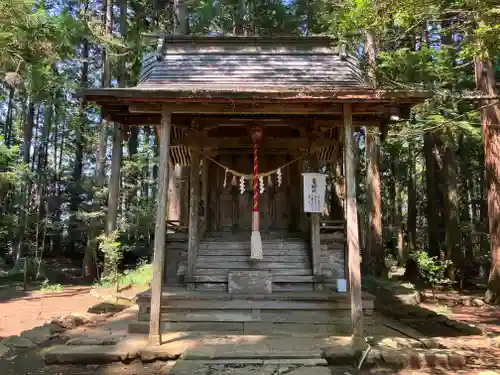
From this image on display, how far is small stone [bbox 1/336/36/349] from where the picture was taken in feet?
22.9

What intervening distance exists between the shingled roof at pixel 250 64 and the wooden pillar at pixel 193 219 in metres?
1.96

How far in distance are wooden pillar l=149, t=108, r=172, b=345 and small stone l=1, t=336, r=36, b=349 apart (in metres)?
2.71

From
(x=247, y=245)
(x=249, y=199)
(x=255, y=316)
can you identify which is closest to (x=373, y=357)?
(x=255, y=316)

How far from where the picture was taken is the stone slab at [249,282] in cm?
809

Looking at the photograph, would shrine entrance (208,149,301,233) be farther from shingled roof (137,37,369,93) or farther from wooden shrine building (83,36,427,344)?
shingled roof (137,37,369,93)

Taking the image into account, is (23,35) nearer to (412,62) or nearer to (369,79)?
(369,79)

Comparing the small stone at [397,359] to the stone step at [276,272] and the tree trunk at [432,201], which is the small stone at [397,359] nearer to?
the stone step at [276,272]

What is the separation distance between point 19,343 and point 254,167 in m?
5.43

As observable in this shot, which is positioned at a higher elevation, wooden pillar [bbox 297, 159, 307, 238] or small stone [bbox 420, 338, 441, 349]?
wooden pillar [bbox 297, 159, 307, 238]

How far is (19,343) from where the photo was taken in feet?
23.2

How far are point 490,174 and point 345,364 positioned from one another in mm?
8428

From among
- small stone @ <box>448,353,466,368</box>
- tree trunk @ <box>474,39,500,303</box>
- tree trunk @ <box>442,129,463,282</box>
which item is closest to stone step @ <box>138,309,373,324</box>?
small stone @ <box>448,353,466,368</box>

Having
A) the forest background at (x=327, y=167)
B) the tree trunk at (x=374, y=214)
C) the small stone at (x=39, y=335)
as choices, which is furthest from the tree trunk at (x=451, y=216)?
the small stone at (x=39, y=335)

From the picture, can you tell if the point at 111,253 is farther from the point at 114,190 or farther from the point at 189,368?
the point at 189,368
